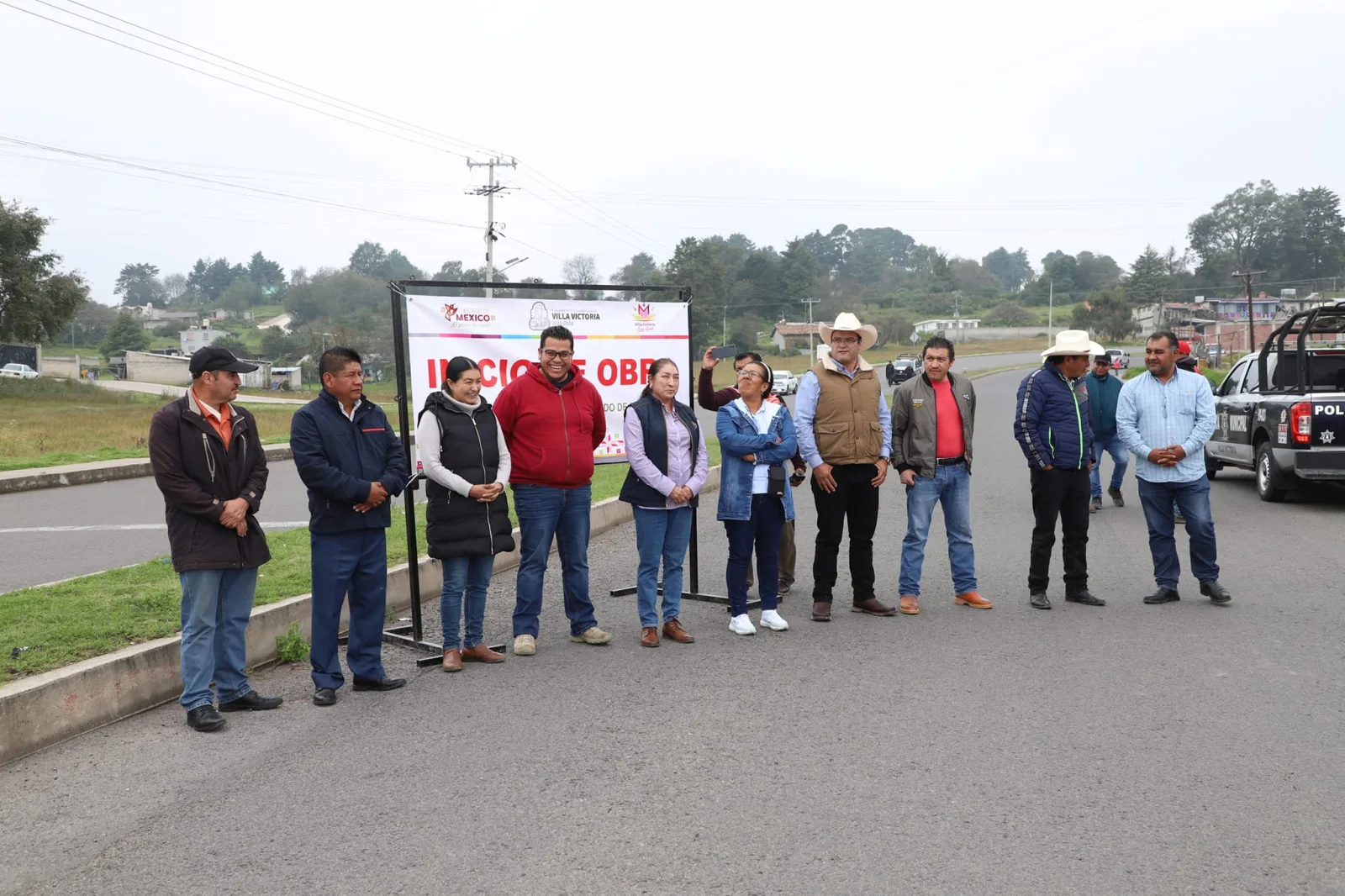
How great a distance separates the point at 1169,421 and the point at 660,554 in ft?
13.5

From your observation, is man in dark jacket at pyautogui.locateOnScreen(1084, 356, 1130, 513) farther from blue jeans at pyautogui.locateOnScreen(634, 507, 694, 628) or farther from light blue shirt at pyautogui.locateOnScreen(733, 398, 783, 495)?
blue jeans at pyautogui.locateOnScreen(634, 507, 694, 628)

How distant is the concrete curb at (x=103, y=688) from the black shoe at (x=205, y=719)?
0.50 metres

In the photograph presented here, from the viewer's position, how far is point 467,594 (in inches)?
275

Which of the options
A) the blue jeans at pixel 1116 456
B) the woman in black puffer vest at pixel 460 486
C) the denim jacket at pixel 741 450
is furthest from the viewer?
the blue jeans at pixel 1116 456

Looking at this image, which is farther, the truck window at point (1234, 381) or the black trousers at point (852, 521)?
the truck window at point (1234, 381)

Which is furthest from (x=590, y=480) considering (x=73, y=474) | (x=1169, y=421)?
(x=73, y=474)

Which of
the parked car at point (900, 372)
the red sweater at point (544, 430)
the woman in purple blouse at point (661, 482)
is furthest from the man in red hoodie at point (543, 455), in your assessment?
the parked car at point (900, 372)

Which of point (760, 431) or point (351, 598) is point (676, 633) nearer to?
point (760, 431)

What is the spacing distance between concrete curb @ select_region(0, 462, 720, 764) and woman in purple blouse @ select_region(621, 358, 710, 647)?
7.42ft

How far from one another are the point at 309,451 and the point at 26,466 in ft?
48.5

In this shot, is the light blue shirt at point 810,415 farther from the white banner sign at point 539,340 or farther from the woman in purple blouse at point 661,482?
the white banner sign at point 539,340

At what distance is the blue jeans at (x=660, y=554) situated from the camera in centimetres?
732

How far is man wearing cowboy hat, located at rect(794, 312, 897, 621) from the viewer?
26.1 feet

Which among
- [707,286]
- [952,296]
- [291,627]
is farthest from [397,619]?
[952,296]
